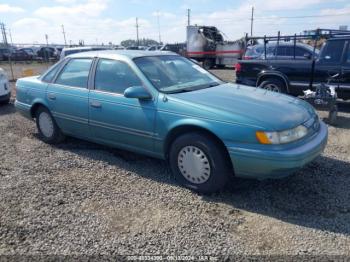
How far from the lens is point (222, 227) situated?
10.8ft

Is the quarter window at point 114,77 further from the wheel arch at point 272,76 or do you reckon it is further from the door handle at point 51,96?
the wheel arch at point 272,76

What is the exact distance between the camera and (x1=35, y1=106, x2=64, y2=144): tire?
18.4 ft

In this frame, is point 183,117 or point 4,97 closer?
point 183,117

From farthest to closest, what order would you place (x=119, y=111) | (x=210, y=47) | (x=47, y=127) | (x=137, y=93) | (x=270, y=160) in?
1. (x=210, y=47)
2. (x=47, y=127)
3. (x=119, y=111)
4. (x=137, y=93)
5. (x=270, y=160)

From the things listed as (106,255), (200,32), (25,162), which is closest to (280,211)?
(106,255)

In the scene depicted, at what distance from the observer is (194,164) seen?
12.8ft

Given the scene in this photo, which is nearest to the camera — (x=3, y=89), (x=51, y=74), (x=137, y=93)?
(x=137, y=93)

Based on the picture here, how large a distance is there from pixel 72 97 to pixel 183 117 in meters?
1.99

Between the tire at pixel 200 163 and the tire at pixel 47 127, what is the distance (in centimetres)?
243

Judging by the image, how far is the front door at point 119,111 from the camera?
4227 mm

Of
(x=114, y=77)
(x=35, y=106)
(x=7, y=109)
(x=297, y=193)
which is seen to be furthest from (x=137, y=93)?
(x=7, y=109)

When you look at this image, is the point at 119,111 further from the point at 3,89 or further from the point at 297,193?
the point at 3,89

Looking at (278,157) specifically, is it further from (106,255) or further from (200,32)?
(200,32)

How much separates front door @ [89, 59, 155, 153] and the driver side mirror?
0.08 m
